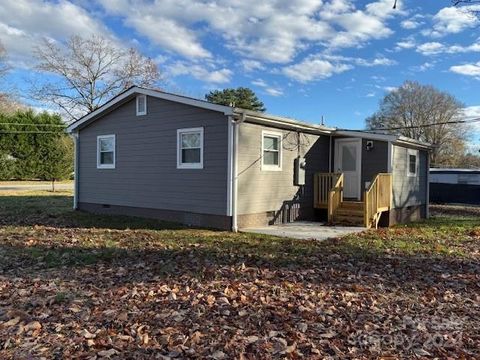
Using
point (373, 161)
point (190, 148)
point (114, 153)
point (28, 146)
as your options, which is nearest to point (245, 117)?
point (190, 148)

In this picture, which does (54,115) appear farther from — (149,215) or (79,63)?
(149,215)

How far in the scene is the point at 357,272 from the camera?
6.29 meters

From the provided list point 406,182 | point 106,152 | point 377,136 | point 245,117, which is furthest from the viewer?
point 406,182

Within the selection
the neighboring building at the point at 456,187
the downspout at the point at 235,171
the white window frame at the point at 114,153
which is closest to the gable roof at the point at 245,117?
the downspout at the point at 235,171

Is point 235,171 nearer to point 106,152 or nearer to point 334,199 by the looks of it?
point 334,199

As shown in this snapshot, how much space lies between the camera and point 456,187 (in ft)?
82.3

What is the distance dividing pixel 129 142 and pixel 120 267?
7247 millimetres

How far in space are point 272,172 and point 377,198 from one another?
2.98 meters

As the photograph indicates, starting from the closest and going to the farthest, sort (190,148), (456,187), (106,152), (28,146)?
(190,148)
(106,152)
(456,187)
(28,146)

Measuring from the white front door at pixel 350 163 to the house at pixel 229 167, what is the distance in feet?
0.11

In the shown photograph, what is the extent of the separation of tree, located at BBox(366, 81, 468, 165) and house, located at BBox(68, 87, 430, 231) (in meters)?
28.8

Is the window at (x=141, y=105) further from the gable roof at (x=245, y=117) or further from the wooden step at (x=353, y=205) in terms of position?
the wooden step at (x=353, y=205)

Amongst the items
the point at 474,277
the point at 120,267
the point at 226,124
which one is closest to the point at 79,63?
the point at 226,124

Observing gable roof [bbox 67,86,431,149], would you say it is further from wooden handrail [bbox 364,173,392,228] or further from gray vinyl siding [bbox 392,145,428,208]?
wooden handrail [bbox 364,173,392,228]
